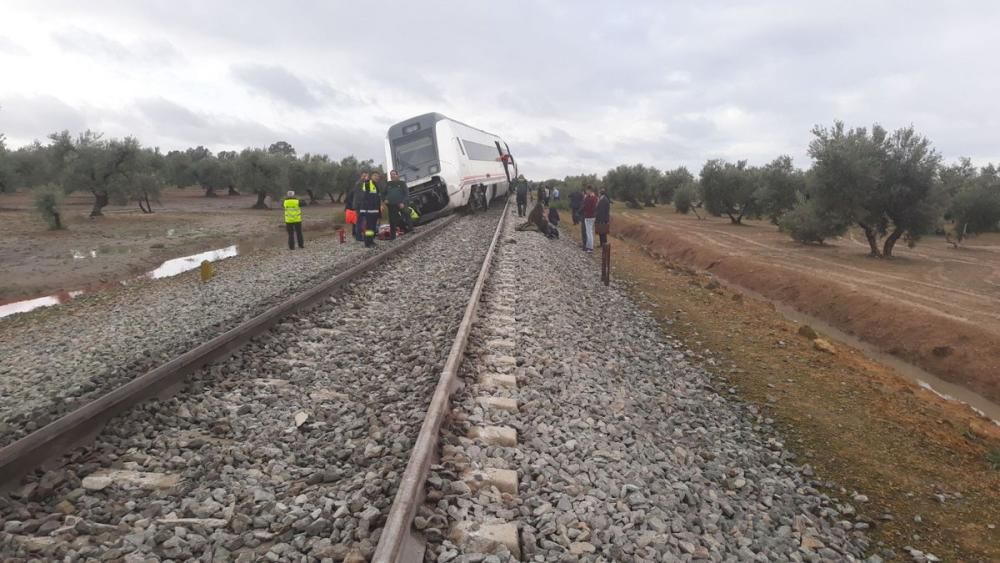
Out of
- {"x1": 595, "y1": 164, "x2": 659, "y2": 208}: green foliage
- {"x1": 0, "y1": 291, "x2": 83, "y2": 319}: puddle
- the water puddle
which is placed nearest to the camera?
{"x1": 0, "y1": 291, "x2": 83, "y2": 319}: puddle

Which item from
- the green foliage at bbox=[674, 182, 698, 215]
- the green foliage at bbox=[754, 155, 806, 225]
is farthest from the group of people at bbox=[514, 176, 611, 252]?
the green foliage at bbox=[674, 182, 698, 215]

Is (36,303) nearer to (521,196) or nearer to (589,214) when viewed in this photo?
(589,214)

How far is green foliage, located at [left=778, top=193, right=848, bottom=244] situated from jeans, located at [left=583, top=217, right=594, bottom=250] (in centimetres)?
1254

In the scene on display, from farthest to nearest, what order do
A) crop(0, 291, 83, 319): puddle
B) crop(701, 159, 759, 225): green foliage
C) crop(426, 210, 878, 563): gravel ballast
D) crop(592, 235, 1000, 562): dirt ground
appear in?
crop(701, 159, 759, 225): green foliage
crop(0, 291, 83, 319): puddle
crop(592, 235, 1000, 562): dirt ground
crop(426, 210, 878, 563): gravel ballast

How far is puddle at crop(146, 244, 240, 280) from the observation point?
59.2ft

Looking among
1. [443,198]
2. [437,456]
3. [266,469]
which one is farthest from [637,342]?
[443,198]

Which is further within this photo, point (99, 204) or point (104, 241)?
point (99, 204)

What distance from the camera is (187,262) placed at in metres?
20.6

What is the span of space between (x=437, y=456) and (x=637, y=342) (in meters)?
5.16

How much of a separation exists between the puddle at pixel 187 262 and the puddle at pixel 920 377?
17758 mm

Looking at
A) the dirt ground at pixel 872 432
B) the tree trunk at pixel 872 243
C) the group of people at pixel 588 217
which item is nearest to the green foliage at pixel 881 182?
the tree trunk at pixel 872 243

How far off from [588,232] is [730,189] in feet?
86.7

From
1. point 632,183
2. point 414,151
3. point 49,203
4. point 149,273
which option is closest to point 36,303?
point 149,273

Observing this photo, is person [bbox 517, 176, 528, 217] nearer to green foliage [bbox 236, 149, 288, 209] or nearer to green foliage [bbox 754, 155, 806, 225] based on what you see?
green foliage [bbox 754, 155, 806, 225]
